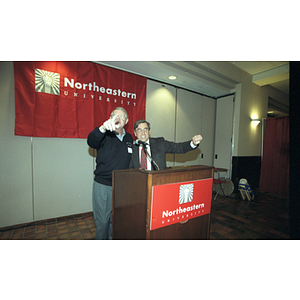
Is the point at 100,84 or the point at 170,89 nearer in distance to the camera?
the point at 100,84

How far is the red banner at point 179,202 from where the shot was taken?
974mm

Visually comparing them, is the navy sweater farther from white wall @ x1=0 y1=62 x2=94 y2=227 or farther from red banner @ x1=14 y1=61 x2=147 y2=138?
white wall @ x1=0 y1=62 x2=94 y2=227

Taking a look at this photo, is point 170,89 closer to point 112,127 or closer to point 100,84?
point 100,84

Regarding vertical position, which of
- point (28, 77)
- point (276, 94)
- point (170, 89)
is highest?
point (276, 94)

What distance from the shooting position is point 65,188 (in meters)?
2.81

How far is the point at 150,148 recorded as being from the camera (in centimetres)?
172

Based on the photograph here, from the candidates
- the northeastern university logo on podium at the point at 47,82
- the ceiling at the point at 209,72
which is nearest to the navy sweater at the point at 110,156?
the northeastern university logo on podium at the point at 47,82

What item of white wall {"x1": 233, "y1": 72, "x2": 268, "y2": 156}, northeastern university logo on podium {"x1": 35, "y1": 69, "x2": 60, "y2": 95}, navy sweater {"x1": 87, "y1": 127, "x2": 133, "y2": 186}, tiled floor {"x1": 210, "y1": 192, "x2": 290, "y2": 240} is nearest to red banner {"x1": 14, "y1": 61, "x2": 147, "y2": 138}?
northeastern university logo on podium {"x1": 35, "y1": 69, "x2": 60, "y2": 95}

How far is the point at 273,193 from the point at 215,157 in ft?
6.59

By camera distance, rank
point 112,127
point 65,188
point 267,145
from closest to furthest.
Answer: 1. point 112,127
2. point 65,188
3. point 267,145

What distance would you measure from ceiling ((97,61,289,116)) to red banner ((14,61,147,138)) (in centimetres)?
37

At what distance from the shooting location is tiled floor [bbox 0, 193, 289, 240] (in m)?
2.26

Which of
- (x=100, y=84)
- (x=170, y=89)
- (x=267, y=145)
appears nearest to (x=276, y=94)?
(x=267, y=145)

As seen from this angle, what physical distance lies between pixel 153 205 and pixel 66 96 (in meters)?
2.51
